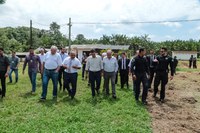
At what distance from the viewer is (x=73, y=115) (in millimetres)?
8211

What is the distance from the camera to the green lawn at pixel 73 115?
708cm

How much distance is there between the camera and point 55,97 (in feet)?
36.3

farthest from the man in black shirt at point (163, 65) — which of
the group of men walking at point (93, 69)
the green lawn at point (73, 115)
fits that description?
the green lawn at point (73, 115)

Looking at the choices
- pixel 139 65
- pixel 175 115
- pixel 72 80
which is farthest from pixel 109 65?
pixel 175 115

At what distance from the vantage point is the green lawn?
708 centimetres

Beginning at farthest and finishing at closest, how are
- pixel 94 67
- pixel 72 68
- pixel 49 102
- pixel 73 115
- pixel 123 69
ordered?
pixel 123 69
pixel 94 67
pixel 72 68
pixel 49 102
pixel 73 115

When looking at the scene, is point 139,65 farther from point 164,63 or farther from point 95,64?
point 95,64

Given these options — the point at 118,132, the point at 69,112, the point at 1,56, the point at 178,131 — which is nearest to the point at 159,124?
the point at 178,131

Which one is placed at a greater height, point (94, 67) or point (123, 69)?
point (94, 67)

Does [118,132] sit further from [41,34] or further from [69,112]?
[41,34]

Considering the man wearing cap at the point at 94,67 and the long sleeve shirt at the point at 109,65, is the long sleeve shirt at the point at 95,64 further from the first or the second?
the long sleeve shirt at the point at 109,65

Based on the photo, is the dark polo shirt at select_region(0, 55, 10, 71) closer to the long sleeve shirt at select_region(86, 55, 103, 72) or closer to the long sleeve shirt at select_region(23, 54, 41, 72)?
the long sleeve shirt at select_region(23, 54, 41, 72)

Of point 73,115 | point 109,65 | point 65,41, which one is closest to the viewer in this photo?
point 73,115

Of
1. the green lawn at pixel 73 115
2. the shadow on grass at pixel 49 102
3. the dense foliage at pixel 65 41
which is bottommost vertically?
the green lawn at pixel 73 115
